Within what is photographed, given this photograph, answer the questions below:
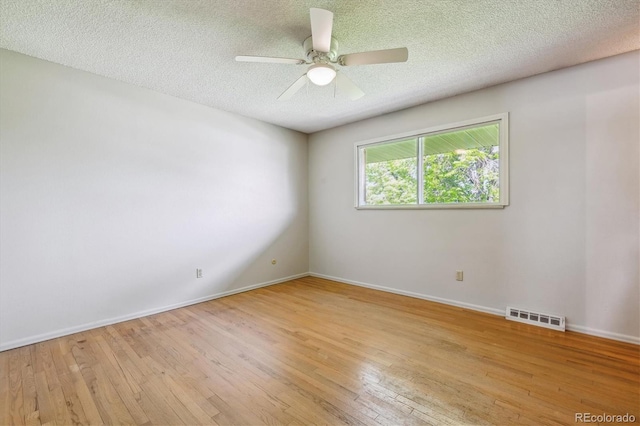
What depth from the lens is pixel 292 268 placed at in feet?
15.7

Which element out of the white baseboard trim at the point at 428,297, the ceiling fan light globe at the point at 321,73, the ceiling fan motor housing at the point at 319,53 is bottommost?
the white baseboard trim at the point at 428,297

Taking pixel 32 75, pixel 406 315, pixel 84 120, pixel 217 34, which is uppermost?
pixel 217 34

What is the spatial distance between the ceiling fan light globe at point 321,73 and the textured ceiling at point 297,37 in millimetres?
342

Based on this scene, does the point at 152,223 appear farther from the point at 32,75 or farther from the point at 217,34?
the point at 217,34

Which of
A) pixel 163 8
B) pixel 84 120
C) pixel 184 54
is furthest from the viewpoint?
pixel 84 120

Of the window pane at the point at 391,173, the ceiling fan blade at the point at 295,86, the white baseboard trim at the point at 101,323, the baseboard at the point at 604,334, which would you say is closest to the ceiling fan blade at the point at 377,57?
the ceiling fan blade at the point at 295,86

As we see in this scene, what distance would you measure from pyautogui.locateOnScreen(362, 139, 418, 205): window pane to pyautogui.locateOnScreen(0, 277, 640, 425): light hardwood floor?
1.68 m

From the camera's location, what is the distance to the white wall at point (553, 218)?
242 cm

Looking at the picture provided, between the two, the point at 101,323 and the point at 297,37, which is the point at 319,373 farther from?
the point at 297,37

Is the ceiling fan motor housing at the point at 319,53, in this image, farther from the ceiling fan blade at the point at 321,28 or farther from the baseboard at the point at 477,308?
the baseboard at the point at 477,308

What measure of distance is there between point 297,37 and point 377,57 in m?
0.68

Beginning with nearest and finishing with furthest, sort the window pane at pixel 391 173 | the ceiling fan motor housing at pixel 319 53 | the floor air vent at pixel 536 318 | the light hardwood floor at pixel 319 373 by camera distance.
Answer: the light hardwood floor at pixel 319 373, the ceiling fan motor housing at pixel 319 53, the floor air vent at pixel 536 318, the window pane at pixel 391 173

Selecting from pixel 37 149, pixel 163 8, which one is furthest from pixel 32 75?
pixel 163 8

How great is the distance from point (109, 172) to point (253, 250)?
204 cm
